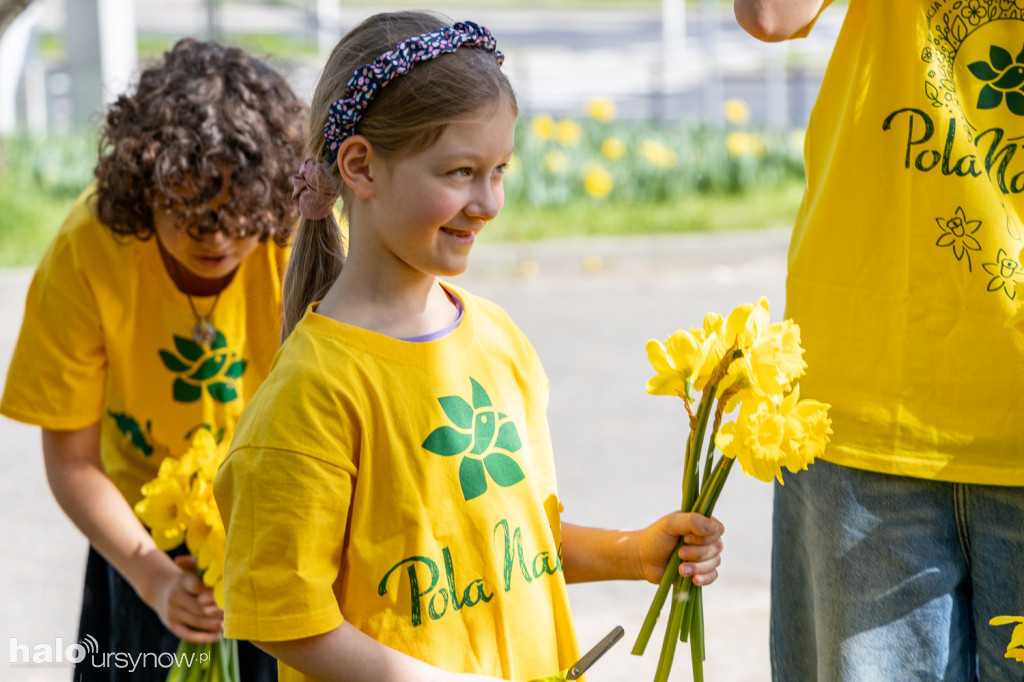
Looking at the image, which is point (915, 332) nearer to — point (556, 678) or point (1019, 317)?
point (1019, 317)

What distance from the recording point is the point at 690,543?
1.67 m

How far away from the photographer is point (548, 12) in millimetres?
25828

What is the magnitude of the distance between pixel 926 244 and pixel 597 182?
23.1 feet

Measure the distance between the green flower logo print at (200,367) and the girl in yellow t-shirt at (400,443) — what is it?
671mm

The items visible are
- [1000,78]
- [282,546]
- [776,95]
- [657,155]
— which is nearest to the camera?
[282,546]

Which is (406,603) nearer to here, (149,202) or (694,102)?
(149,202)

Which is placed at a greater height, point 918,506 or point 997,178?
point 997,178

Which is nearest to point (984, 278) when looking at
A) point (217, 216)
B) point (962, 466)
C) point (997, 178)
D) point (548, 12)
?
point (997, 178)

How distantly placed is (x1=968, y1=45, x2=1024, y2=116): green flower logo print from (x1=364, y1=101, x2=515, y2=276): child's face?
771 mm

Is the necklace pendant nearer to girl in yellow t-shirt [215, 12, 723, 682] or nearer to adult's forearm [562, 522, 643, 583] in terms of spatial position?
girl in yellow t-shirt [215, 12, 723, 682]

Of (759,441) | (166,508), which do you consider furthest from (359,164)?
(166,508)

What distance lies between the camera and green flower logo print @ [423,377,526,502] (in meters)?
1.61

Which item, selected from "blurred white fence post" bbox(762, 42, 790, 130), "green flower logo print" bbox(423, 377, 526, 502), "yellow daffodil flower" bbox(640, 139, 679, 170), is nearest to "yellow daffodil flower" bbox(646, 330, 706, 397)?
"green flower logo print" bbox(423, 377, 526, 502)

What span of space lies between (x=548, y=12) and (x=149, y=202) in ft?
80.7
